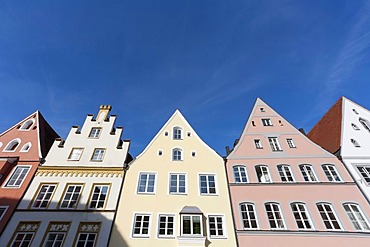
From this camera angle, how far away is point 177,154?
835 inches

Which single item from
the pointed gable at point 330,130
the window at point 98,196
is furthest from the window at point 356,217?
the window at point 98,196

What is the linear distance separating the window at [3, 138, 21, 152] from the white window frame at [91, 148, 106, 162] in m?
8.33

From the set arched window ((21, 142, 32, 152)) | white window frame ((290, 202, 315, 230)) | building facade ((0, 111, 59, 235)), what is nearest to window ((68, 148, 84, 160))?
building facade ((0, 111, 59, 235))

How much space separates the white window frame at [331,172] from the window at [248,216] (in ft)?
26.6

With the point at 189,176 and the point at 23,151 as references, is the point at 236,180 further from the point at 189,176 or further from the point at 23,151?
the point at 23,151

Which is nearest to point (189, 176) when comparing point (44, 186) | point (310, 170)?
point (310, 170)

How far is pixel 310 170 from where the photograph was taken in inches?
761

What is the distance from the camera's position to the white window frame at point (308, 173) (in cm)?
1859

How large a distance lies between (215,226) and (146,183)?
279 inches

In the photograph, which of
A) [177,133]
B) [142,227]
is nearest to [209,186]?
[142,227]

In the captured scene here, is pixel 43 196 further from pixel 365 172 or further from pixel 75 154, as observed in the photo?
pixel 365 172

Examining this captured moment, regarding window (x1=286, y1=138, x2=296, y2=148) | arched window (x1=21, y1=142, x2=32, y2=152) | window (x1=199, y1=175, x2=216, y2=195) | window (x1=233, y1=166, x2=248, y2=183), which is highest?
window (x1=286, y1=138, x2=296, y2=148)

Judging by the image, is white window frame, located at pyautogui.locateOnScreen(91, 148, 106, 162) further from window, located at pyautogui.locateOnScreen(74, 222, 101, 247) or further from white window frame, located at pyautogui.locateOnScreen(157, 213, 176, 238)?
white window frame, located at pyautogui.locateOnScreen(157, 213, 176, 238)

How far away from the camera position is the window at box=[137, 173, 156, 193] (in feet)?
59.6
